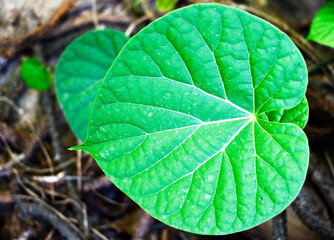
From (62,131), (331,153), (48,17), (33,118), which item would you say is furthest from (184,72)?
(48,17)

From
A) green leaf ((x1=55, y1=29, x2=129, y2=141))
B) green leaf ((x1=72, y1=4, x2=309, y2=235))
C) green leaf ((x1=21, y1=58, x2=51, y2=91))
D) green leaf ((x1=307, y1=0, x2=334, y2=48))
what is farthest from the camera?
green leaf ((x1=21, y1=58, x2=51, y2=91))

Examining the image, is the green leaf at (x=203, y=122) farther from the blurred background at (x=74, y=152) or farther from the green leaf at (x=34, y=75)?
the green leaf at (x=34, y=75)

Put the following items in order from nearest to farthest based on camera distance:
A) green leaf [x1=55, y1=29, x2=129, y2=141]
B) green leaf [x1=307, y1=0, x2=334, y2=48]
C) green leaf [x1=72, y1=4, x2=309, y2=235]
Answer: green leaf [x1=72, y1=4, x2=309, y2=235]
green leaf [x1=307, y1=0, x2=334, y2=48]
green leaf [x1=55, y1=29, x2=129, y2=141]

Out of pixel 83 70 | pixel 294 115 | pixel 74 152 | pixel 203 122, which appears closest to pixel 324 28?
pixel 294 115

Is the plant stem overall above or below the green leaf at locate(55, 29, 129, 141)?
below

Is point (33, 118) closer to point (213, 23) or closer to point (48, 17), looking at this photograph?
point (48, 17)

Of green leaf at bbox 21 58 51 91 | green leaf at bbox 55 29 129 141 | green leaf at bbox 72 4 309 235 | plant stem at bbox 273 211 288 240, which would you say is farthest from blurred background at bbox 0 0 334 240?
green leaf at bbox 72 4 309 235

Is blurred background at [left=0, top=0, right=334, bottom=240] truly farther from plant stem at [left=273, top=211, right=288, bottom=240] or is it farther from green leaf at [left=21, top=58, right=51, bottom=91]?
green leaf at [left=21, top=58, right=51, bottom=91]

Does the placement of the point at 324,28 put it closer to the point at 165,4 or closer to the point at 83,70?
the point at 165,4
